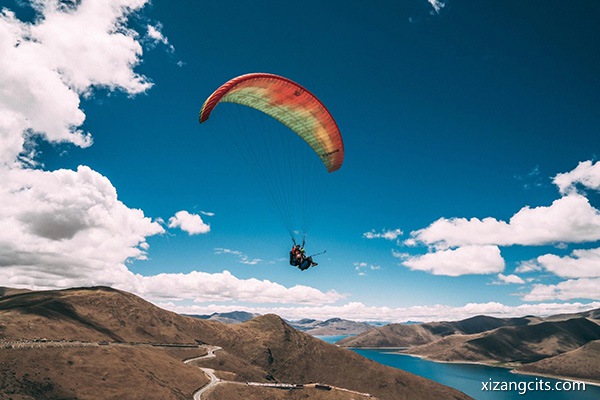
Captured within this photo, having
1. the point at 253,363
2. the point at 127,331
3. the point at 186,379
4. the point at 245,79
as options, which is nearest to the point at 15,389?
the point at 186,379

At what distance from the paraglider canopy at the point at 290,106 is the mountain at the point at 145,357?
4899 cm

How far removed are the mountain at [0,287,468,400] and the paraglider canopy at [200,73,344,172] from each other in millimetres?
48986

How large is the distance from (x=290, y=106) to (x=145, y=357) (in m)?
75.6

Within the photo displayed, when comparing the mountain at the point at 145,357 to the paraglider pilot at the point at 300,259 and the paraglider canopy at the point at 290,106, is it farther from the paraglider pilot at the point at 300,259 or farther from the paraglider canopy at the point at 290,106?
the paraglider canopy at the point at 290,106

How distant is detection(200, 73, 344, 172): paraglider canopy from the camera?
2905cm

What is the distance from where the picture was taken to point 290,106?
34531 mm

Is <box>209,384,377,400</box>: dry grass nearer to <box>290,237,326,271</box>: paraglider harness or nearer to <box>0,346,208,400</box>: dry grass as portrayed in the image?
<box>0,346,208,400</box>: dry grass

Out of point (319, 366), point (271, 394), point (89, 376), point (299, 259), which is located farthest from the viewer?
point (319, 366)

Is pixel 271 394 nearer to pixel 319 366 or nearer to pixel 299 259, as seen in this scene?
pixel 299 259

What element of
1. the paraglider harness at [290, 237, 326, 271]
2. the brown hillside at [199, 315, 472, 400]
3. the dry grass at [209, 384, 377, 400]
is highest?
the paraglider harness at [290, 237, 326, 271]

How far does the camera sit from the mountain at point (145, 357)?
57.6 meters

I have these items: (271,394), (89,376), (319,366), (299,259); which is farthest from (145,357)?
(319,366)

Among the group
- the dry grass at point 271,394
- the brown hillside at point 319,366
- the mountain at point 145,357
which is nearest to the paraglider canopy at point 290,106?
the mountain at point 145,357

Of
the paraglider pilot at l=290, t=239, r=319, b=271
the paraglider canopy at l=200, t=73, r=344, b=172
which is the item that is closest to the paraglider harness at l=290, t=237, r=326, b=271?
the paraglider pilot at l=290, t=239, r=319, b=271
